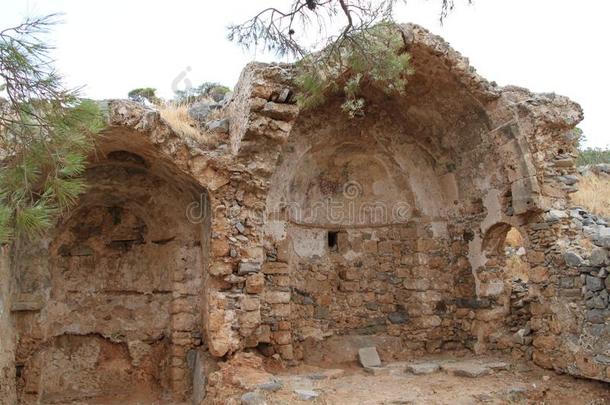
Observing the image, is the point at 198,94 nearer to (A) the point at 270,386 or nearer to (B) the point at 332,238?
(B) the point at 332,238

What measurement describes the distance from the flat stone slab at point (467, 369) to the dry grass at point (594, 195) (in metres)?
3.14

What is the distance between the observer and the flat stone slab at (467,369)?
6.87 m

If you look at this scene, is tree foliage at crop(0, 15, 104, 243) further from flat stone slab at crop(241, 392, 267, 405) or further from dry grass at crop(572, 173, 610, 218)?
dry grass at crop(572, 173, 610, 218)

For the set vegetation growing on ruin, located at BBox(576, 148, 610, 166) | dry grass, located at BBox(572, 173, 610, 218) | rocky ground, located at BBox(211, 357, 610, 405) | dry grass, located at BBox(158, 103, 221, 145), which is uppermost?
vegetation growing on ruin, located at BBox(576, 148, 610, 166)

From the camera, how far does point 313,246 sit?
8547mm

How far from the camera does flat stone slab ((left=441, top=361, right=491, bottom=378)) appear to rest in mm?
6871

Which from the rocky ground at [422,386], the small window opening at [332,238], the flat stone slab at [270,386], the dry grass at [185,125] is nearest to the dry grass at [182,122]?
the dry grass at [185,125]

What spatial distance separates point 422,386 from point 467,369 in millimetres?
844

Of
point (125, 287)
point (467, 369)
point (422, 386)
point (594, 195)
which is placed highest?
point (594, 195)

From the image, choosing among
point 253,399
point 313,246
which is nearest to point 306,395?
point 253,399

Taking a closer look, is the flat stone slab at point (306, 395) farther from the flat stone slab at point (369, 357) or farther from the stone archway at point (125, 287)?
the stone archway at point (125, 287)

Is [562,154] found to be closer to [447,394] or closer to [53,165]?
[447,394]

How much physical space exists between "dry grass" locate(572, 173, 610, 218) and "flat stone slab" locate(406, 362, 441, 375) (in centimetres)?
349

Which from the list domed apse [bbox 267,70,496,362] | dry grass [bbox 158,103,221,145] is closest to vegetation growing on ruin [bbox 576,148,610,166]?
domed apse [bbox 267,70,496,362]
